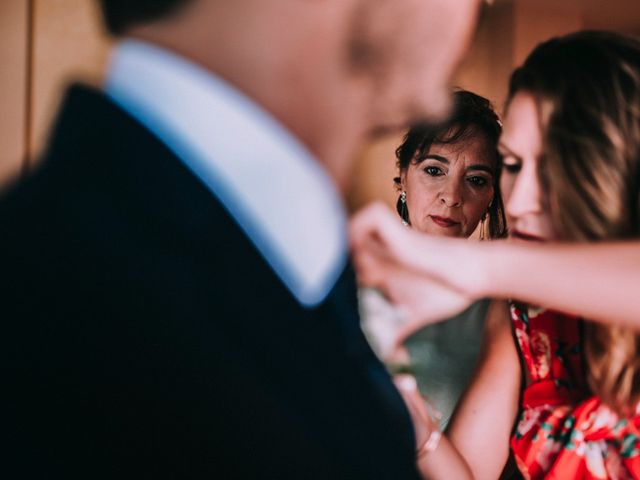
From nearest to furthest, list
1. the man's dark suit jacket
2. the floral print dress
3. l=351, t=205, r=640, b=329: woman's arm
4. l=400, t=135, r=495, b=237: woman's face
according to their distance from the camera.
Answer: the man's dark suit jacket → l=351, t=205, r=640, b=329: woman's arm → the floral print dress → l=400, t=135, r=495, b=237: woman's face

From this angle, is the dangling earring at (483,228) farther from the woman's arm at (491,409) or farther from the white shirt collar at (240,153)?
the white shirt collar at (240,153)

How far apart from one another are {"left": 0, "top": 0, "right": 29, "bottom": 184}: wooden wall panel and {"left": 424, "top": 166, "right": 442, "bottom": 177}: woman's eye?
1.59 ft

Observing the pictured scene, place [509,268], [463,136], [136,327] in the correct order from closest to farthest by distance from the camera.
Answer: [136,327]
[509,268]
[463,136]

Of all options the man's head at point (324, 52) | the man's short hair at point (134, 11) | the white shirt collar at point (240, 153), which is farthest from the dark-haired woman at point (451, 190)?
the man's short hair at point (134, 11)

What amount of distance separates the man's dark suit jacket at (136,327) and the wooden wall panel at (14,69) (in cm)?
24

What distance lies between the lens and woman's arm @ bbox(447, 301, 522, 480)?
27.0 inches

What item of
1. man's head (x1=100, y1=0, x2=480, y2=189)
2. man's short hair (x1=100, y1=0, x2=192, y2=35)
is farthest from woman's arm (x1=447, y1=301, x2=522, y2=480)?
man's short hair (x1=100, y1=0, x2=192, y2=35)

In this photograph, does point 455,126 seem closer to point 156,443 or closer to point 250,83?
point 250,83

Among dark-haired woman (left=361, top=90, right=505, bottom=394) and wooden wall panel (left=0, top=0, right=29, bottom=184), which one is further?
dark-haired woman (left=361, top=90, right=505, bottom=394)

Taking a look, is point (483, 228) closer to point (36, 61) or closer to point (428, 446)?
point (428, 446)

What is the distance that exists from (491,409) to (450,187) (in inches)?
11.5

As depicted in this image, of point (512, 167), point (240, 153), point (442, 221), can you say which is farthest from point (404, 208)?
point (240, 153)

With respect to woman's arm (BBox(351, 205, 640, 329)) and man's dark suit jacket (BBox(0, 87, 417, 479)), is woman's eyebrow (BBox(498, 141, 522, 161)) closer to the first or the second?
woman's arm (BBox(351, 205, 640, 329))

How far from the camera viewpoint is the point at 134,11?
38 centimetres
